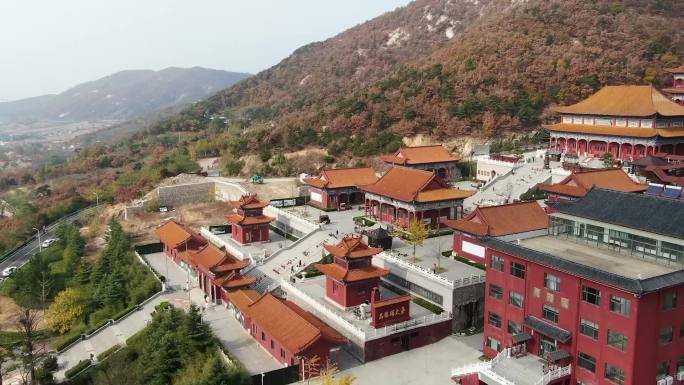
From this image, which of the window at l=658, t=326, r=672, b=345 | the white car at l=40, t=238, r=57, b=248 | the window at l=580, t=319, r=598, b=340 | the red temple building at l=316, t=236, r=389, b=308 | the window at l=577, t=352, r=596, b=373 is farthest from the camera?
the white car at l=40, t=238, r=57, b=248

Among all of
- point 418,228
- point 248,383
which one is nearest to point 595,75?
point 418,228

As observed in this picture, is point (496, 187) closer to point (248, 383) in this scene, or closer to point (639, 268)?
point (639, 268)

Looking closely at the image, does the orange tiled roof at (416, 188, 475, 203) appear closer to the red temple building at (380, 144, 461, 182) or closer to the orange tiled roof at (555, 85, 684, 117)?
the red temple building at (380, 144, 461, 182)

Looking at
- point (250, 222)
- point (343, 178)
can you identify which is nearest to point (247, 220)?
point (250, 222)

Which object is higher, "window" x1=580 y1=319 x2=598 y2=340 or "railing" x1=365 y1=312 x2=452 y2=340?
"window" x1=580 y1=319 x2=598 y2=340

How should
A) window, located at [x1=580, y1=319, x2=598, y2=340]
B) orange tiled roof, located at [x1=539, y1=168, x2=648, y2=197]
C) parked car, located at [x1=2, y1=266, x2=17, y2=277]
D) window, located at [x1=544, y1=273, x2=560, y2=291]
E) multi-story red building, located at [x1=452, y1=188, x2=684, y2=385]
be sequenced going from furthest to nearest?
parked car, located at [x1=2, y1=266, x2=17, y2=277]
orange tiled roof, located at [x1=539, y1=168, x2=648, y2=197]
window, located at [x1=544, y1=273, x2=560, y2=291]
window, located at [x1=580, y1=319, x2=598, y2=340]
multi-story red building, located at [x1=452, y1=188, x2=684, y2=385]

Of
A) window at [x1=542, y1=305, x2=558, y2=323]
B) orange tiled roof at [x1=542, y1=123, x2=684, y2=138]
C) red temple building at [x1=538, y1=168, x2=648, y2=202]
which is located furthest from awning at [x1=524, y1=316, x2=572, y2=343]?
orange tiled roof at [x1=542, y1=123, x2=684, y2=138]

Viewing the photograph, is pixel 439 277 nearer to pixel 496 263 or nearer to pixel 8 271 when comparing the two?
pixel 496 263
